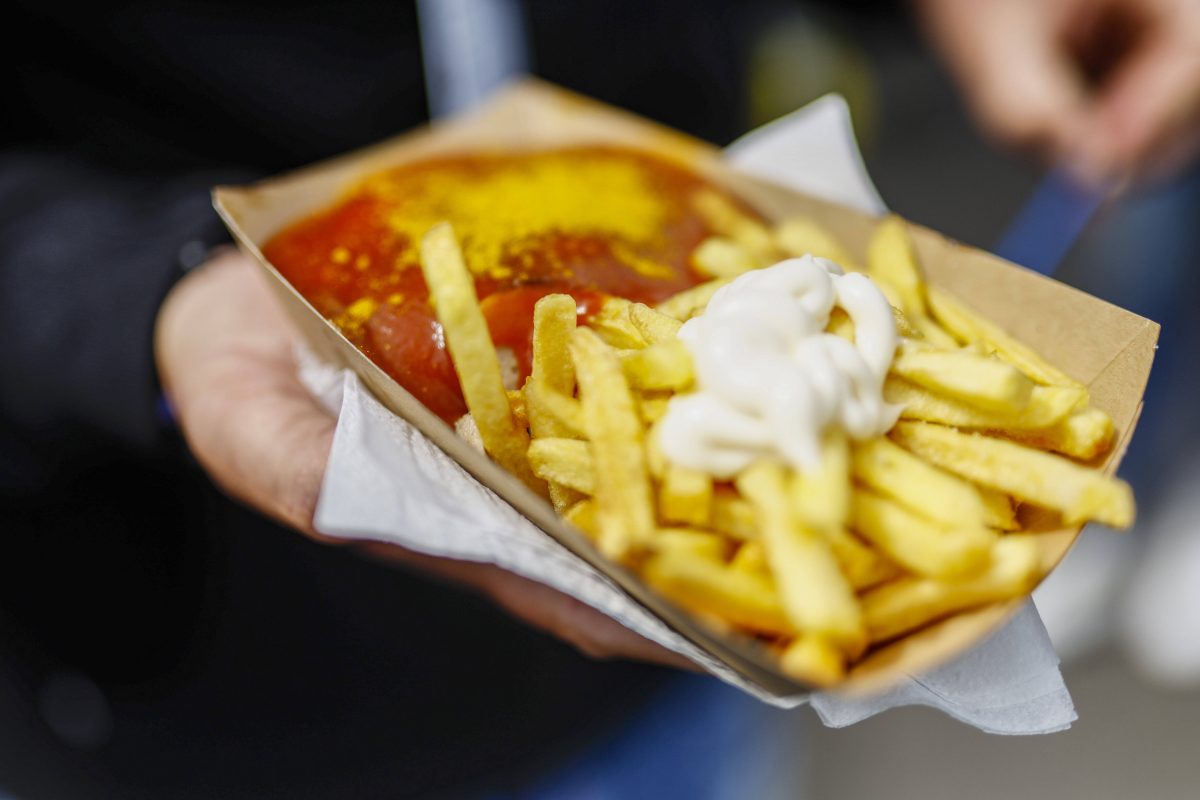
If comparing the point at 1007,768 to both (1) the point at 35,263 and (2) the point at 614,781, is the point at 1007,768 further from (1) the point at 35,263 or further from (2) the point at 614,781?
(1) the point at 35,263

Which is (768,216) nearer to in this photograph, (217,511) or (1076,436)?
(1076,436)

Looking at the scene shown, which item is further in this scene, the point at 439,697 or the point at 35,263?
the point at 439,697

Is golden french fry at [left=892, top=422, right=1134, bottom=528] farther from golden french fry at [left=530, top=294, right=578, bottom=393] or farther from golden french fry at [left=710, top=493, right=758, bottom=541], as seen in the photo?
golden french fry at [left=530, top=294, right=578, bottom=393]

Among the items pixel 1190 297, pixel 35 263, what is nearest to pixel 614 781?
pixel 35 263

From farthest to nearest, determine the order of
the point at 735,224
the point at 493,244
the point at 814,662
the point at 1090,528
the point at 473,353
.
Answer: the point at 1090,528 → the point at 735,224 → the point at 493,244 → the point at 473,353 → the point at 814,662

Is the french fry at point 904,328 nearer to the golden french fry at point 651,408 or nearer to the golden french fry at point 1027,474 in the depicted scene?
the golden french fry at point 1027,474

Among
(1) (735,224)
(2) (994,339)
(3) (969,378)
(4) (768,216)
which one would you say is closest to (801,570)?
(3) (969,378)

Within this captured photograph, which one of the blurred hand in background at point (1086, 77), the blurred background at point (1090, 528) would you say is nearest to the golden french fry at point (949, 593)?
the blurred hand in background at point (1086, 77)
